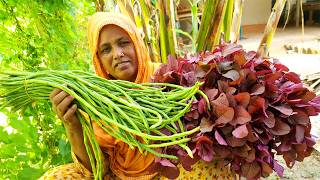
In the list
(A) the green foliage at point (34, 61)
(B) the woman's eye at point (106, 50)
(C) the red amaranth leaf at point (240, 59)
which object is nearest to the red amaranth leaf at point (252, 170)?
(C) the red amaranth leaf at point (240, 59)

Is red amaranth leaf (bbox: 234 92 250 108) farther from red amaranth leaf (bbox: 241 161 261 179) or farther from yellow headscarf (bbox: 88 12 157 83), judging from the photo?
yellow headscarf (bbox: 88 12 157 83)

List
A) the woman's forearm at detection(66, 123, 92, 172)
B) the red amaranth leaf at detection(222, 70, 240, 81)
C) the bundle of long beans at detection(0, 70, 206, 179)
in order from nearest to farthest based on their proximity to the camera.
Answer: the bundle of long beans at detection(0, 70, 206, 179) → the red amaranth leaf at detection(222, 70, 240, 81) → the woman's forearm at detection(66, 123, 92, 172)

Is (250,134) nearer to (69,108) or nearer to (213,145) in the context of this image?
(213,145)

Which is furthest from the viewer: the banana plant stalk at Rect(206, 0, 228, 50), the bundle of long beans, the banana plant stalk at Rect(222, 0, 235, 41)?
the banana plant stalk at Rect(222, 0, 235, 41)

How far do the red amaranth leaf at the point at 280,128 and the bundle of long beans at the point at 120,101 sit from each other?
0.87 ft

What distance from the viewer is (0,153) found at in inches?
64.8

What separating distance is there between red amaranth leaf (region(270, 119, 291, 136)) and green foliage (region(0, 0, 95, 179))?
112 cm

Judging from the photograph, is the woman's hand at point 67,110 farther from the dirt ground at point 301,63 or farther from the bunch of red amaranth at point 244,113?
the dirt ground at point 301,63

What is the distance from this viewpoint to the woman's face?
5.19ft

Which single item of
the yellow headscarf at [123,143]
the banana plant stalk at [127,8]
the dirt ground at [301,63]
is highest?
the banana plant stalk at [127,8]

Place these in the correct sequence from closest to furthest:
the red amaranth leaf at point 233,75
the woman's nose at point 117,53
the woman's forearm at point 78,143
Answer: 1. the red amaranth leaf at point 233,75
2. the woman's forearm at point 78,143
3. the woman's nose at point 117,53

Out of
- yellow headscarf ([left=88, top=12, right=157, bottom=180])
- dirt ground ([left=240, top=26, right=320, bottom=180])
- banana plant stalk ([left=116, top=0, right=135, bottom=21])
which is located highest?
banana plant stalk ([left=116, top=0, right=135, bottom=21])

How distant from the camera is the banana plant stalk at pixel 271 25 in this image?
6.82ft

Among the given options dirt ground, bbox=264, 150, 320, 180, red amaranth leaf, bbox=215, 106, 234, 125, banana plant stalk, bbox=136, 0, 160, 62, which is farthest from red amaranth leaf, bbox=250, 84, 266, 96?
dirt ground, bbox=264, 150, 320, 180
